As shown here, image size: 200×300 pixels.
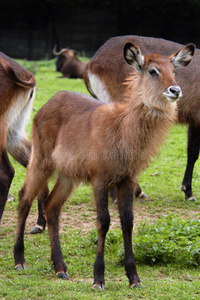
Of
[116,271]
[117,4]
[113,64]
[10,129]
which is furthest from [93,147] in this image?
[117,4]

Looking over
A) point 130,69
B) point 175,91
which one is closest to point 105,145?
point 175,91

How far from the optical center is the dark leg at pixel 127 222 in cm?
406

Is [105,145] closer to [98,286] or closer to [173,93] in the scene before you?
[173,93]

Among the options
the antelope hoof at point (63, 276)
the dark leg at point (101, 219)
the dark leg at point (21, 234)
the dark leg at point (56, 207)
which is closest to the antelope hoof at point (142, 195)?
the dark leg at point (56, 207)

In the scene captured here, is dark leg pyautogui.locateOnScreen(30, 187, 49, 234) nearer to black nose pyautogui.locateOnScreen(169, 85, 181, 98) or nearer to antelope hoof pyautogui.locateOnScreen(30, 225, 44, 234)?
antelope hoof pyautogui.locateOnScreen(30, 225, 44, 234)

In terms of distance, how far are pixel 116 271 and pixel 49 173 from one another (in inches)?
43.7

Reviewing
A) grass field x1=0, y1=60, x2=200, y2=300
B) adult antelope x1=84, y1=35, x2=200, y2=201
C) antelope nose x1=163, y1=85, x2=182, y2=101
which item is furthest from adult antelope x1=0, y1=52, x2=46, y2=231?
antelope nose x1=163, y1=85, x2=182, y2=101

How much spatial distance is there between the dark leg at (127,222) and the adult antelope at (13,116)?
1609 millimetres

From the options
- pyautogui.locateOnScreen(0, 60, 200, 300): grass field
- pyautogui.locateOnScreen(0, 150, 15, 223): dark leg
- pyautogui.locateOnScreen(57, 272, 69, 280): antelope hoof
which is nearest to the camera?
pyautogui.locateOnScreen(0, 60, 200, 300): grass field

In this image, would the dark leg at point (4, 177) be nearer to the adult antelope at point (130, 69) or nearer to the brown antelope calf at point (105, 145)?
the brown antelope calf at point (105, 145)

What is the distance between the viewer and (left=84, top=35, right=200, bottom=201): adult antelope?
6750 mm

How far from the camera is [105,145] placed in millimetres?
4117

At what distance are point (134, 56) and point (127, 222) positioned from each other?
140 centimetres

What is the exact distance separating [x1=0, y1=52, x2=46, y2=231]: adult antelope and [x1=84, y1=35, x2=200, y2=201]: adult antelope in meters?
1.44
